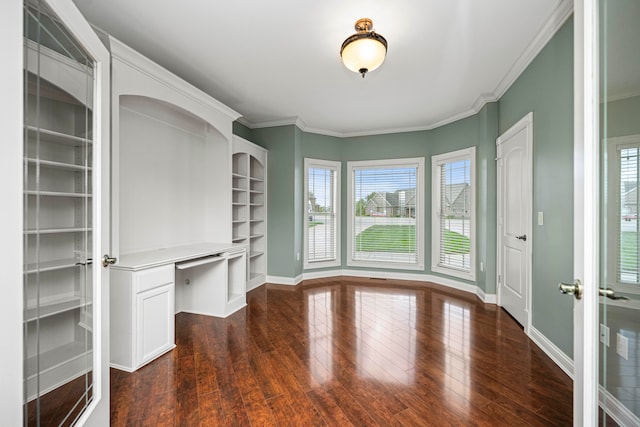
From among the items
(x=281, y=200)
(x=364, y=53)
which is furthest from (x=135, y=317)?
(x=281, y=200)

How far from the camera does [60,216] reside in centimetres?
119

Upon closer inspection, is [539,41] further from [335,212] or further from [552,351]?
[335,212]

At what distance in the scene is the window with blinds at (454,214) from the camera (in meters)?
4.21

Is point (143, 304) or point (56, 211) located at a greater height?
point (56, 211)

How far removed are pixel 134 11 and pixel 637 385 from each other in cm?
354

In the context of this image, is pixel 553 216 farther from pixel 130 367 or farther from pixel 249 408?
pixel 130 367

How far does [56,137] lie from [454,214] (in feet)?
15.4

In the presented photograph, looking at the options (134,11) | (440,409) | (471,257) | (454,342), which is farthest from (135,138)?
(471,257)

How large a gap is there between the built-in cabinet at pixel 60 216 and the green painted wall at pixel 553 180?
310 centimetres

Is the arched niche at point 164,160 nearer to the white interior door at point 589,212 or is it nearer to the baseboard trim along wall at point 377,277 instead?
the baseboard trim along wall at point 377,277

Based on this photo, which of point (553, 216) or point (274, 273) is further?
point (274, 273)

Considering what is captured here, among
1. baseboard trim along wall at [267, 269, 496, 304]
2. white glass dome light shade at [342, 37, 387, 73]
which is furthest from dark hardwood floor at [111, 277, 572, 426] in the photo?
white glass dome light shade at [342, 37, 387, 73]

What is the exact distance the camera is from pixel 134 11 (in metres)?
2.10

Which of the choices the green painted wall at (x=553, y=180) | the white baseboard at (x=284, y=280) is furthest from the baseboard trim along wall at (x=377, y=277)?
the green painted wall at (x=553, y=180)
